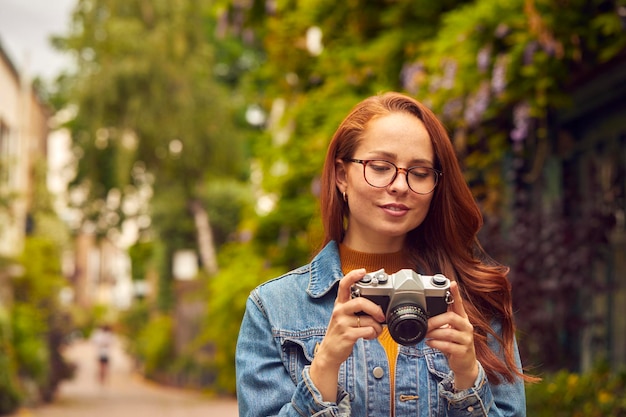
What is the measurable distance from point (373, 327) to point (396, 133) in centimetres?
52

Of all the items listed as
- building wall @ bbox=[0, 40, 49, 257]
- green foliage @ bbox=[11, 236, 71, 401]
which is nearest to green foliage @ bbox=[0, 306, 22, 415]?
green foliage @ bbox=[11, 236, 71, 401]

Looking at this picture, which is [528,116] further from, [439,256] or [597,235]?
[439,256]

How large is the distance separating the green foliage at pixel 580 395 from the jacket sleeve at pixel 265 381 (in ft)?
15.4

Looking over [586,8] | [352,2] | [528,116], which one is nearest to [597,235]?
[528,116]

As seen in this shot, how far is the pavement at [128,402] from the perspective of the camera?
60.6 feet

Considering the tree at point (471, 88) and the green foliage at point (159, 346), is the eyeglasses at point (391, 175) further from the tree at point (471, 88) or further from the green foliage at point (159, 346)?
the green foliage at point (159, 346)

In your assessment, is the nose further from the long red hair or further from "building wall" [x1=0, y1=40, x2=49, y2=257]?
"building wall" [x1=0, y1=40, x2=49, y2=257]

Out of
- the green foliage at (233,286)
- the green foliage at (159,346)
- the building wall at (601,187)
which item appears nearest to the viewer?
the building wall at (601,187)

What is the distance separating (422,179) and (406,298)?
444 millimetres

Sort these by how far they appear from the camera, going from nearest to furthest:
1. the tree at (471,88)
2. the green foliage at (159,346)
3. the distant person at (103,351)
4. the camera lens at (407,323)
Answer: the camera lens at (407,323) → the tree at (471,88) → the distant person at (103,351) → the green foliage at (159,346)

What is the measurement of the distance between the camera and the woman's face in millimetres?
331

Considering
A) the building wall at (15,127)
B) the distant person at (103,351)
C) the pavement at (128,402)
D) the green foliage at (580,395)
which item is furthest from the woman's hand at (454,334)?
the building wall at (15,127)

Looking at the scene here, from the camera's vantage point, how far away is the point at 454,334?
241cm

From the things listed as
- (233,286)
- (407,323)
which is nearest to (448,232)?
(407,323)
